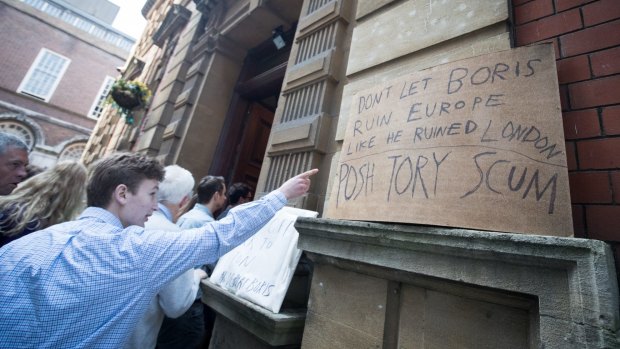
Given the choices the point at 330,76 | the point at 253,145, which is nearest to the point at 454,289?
the point at 330,76

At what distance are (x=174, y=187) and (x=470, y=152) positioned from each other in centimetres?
194

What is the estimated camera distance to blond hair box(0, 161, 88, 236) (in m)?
1.87

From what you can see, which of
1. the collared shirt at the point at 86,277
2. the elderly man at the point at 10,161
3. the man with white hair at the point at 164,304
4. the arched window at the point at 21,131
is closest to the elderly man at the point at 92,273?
the collared shirt at the point at 86,277

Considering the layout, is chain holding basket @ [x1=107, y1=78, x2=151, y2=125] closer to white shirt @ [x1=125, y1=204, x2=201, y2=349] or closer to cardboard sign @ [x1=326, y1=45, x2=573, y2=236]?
white shirt @ [x1=125, y1=204, x2=201, y2=349]

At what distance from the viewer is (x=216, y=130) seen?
4762 millimetres

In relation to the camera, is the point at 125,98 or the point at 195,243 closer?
the point at 195,243

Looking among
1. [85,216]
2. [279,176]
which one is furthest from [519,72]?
[85,216]

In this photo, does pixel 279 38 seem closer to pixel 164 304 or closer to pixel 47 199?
pixel 47 199

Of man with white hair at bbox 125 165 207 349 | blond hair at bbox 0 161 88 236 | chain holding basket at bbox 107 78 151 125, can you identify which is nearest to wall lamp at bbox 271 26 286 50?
blond hair at bbox 0 161 88 236

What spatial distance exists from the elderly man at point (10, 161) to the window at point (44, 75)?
28199 millimetres

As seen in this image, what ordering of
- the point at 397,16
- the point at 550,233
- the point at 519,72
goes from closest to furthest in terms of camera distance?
the point at 550,233
the point at 519,72
the point at 397,16

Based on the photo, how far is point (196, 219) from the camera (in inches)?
95.8

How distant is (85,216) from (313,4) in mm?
2847

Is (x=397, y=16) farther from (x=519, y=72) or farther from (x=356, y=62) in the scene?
(x=519, y=72)
